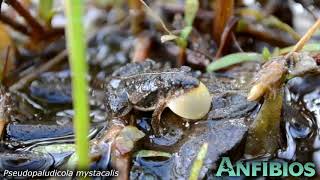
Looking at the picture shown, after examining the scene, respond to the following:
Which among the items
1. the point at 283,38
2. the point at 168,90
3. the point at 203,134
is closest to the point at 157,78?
the point at 168,90

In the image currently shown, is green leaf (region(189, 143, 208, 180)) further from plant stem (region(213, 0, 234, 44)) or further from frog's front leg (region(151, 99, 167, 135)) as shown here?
plant stem (region(213, 0, 234, 44))

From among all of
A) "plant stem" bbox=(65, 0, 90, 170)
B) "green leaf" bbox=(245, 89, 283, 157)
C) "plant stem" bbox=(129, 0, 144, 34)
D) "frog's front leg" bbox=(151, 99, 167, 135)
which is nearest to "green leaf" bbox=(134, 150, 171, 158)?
"frog's front leg" bbox=(151, 99, 167, 135)

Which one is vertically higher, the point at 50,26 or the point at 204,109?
the point at 50,26

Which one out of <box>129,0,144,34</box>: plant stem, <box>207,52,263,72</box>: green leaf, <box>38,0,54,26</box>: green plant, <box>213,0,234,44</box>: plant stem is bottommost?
<box>207,52,263,72</box>: green leaf

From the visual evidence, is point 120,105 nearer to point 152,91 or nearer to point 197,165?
point 152,91

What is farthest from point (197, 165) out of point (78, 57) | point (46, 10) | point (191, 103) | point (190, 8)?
point (46, 10)

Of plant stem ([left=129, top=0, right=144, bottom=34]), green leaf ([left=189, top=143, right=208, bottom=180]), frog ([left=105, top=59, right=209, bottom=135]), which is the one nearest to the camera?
green leaf ([left=189, top=143, right=208, bottom=180])

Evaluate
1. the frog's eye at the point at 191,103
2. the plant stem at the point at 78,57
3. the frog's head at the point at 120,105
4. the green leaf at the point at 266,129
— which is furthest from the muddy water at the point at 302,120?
the plant stem at the point at 78,57

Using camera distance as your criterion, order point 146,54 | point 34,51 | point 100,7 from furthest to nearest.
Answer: point 100,7
point 34,51
point 146,54

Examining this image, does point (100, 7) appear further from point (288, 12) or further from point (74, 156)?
point (74, 156)
